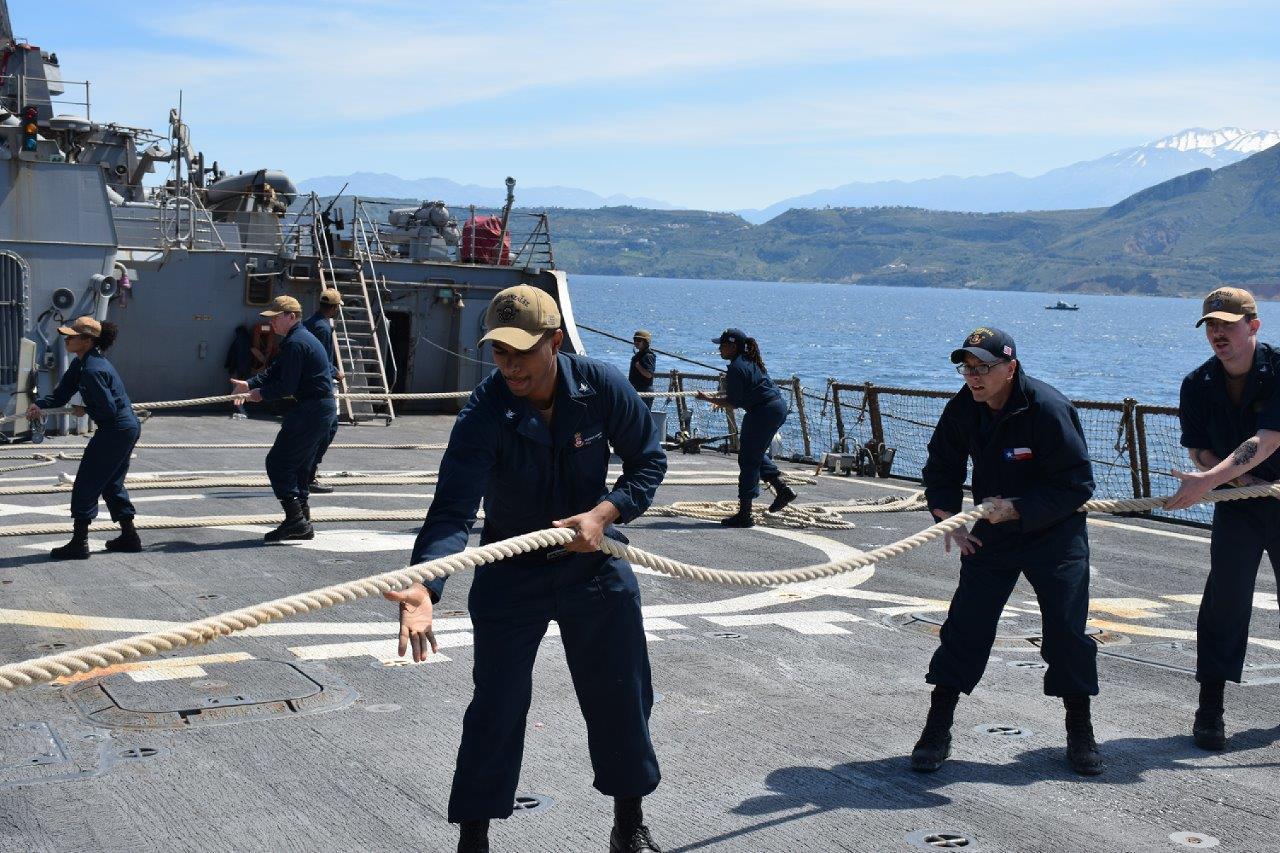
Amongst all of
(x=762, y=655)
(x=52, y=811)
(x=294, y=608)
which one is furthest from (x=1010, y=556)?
(x=52, y=811)

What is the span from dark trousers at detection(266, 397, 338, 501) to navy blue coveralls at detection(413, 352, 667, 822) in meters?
6.79

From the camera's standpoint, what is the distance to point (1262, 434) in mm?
6145

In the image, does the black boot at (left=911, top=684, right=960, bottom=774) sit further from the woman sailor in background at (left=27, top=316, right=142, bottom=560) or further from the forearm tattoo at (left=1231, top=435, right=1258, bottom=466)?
the woman sailor in background at (left=27, top=316, right=142, bottom=560)

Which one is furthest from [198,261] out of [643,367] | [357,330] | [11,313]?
[643,367]

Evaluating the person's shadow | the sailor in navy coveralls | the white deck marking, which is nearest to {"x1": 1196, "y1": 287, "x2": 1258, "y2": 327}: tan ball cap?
the person's shadow

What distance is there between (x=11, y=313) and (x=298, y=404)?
942 cm

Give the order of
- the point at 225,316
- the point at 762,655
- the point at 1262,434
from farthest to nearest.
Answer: the point at 225,316
the point at 762,655
the point at 1262,434

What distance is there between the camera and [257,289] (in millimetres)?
23219

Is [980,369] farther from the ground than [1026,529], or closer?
farther from the ground

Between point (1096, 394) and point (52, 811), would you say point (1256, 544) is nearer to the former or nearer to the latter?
point (52, 811)

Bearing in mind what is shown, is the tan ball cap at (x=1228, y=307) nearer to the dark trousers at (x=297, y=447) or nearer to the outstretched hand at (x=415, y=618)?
the outstretched hand at (x=415, y=618)

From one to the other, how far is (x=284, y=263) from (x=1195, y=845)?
68.7ft

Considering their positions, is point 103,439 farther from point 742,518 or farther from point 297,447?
point 742,518

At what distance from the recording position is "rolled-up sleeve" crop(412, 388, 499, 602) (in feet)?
14.6
